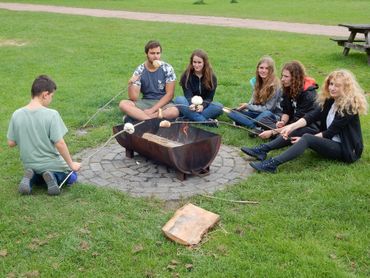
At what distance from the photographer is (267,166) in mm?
5340

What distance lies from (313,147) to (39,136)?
113 inches

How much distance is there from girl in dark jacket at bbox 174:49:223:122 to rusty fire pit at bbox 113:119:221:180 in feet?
3.10

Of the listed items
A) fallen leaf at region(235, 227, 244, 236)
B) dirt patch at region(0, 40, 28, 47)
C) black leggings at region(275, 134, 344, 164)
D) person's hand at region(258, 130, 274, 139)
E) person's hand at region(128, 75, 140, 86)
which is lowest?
dirt patch at region(0, 40, 28, 47)

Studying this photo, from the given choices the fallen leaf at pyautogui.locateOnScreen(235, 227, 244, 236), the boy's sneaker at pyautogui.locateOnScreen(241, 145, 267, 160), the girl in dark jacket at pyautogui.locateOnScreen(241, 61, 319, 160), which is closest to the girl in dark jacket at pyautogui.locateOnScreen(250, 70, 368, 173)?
the boy's sneaker at pyautogui.locateOnScreen(241, 145, 267, 160)

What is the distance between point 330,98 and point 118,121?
3.16 m

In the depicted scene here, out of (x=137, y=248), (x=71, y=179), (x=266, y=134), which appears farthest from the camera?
(x=266, y=134)

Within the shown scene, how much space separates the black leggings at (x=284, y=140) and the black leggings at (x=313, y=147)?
1.30 feet

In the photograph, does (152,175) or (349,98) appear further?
(152,175)

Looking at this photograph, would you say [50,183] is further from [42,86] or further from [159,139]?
[159,139]

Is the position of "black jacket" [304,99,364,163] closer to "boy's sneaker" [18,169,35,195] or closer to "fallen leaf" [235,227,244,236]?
"fallen leaf" [235,227,244,236]

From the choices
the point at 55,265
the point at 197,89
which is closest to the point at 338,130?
the point at 197,89

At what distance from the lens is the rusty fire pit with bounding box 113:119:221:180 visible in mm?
4980

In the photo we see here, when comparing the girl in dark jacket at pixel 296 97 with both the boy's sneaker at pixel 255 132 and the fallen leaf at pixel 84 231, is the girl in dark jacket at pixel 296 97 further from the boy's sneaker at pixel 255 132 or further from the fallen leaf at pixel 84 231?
the fallen leaf at pixel 84 231

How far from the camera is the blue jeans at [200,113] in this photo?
22.7ft
